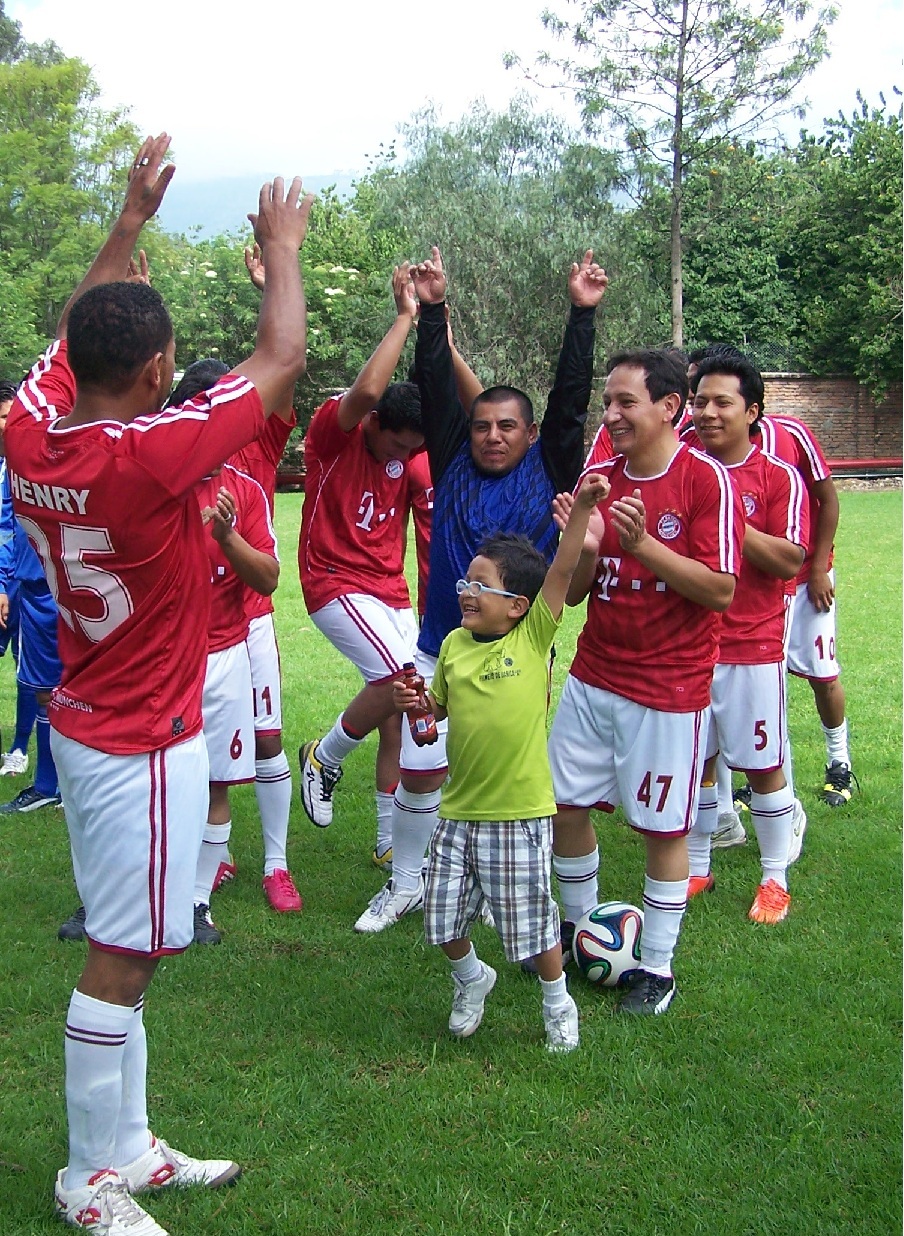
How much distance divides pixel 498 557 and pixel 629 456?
2.53 ft

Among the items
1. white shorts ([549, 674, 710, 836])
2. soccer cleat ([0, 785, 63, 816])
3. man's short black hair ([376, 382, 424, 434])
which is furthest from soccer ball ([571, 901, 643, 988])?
soccer cleat ([0, 785, 63, 816])

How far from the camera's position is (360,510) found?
586cm

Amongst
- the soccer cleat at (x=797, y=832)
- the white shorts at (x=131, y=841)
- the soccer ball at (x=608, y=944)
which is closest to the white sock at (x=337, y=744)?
the soccer ball at (x=608, y=944)

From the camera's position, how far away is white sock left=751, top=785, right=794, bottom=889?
5.63m

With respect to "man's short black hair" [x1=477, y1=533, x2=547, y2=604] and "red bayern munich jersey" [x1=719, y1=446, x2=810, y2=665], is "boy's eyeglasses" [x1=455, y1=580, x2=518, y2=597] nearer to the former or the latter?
"man's short black hair" [x1=477, y1=533, x2=547, y2=604]

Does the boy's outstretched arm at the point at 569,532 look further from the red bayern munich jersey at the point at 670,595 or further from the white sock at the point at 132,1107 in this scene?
the white sock at the point at 132,1107

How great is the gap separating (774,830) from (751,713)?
59 cm

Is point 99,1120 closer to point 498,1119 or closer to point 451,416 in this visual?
point 498,1119

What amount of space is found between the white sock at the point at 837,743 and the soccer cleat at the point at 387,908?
291 cm

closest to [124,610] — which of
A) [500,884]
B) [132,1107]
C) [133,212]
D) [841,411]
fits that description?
[133,212]

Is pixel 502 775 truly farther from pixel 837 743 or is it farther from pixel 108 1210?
pixel 837 743

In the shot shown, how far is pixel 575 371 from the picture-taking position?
15.9 ft

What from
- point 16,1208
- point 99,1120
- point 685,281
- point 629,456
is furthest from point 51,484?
point 685,281

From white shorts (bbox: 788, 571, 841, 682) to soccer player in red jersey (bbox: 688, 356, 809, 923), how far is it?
1.51 metres
